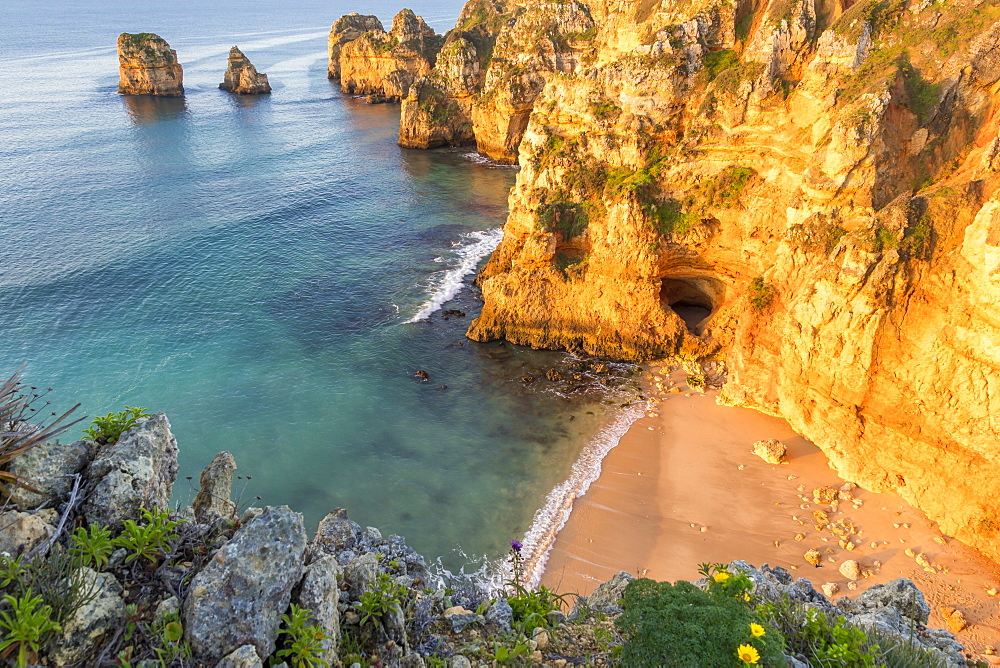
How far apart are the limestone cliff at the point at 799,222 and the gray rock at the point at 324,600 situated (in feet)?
77.8

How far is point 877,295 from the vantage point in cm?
2333

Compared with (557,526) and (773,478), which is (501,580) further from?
(773,478)

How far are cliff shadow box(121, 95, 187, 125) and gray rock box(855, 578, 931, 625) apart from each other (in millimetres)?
102327

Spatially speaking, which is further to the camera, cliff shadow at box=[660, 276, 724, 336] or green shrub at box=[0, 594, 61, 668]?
cliff shadow at box=[660, 276, 724, 336]

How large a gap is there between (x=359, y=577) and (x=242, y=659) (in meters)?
2.95

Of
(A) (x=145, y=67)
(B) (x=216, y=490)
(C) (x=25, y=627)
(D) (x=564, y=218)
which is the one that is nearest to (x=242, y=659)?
(C) (x=25, y=627)

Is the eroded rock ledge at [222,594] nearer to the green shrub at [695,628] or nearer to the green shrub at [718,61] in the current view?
the green shrub at [695,628]

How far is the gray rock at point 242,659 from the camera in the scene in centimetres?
730

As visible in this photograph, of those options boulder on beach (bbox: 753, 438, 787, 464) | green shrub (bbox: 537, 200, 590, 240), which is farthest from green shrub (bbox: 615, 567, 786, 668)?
green shrub (bbox: 537, 200, 590, 240)

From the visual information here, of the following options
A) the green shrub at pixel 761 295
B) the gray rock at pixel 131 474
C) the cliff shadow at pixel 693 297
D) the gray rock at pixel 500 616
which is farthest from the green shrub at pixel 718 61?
the gray rock at pixel 131 474

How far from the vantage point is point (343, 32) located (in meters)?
126

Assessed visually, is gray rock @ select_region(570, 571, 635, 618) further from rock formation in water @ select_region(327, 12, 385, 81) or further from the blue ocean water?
rock formation in water @ select_region(327, 12, 385, 81)

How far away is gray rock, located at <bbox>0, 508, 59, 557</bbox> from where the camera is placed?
731 cm

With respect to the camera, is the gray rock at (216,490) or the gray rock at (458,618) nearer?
the gray rock at (458,618)
